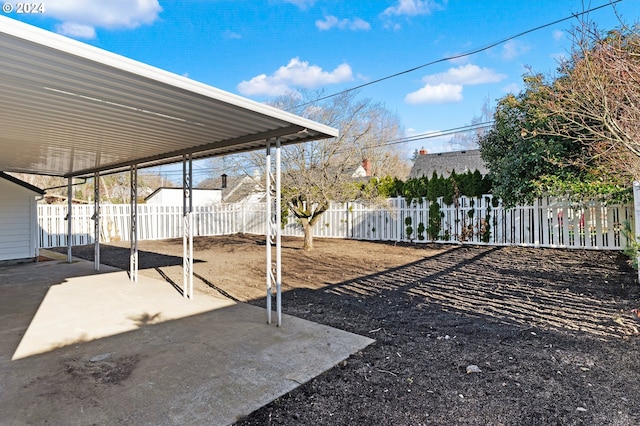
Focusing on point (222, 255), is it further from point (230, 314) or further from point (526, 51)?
point (526, 51)

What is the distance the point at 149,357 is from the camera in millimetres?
3229

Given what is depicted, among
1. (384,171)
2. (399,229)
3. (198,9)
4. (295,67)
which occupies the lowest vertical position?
(399,229)

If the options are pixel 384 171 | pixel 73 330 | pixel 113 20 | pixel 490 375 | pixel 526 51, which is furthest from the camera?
pixel 384 171

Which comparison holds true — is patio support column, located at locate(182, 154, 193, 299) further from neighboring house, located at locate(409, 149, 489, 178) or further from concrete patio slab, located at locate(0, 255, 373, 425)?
neighboring house, located at locate(409, 149, 489, 178)

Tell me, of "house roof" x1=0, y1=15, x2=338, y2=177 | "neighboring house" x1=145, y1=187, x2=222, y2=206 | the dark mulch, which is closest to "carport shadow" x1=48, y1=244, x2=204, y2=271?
"house roof" x1=0, y1=15, x2=338, y2=177

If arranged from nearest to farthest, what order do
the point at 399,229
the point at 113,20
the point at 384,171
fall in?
1. the point at 113,20
2. the point at 399,229
3. the point at 384,171

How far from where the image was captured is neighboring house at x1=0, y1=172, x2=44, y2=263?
8.82m

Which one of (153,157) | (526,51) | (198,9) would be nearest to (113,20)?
(198,9)

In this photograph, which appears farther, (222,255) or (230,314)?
(222,255)

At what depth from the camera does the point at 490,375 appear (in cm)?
278

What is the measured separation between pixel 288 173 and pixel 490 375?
7.70m

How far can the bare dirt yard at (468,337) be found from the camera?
2328 millimetres

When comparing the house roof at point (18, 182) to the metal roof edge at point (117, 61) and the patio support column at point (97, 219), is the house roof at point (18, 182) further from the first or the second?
the metal roof edge at point (117, 61)

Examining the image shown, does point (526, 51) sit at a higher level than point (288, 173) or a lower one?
higher
